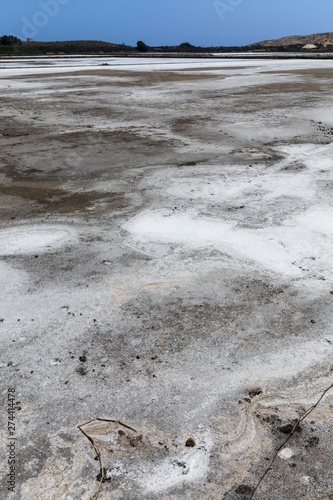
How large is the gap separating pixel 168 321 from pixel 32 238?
8.54ft

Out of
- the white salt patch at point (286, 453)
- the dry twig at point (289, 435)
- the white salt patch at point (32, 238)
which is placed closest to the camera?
the dry twig at point (289, 435)

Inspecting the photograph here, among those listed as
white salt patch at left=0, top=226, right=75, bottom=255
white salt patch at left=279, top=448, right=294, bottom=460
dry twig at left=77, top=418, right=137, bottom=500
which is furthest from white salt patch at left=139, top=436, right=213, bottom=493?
white salt patch at left=0, top=226, right=75, bottom=255

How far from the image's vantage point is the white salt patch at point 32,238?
5.32 m

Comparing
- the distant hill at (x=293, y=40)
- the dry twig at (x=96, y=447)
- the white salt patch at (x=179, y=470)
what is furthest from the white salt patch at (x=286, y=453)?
the distant hill at (x=293, y=40)

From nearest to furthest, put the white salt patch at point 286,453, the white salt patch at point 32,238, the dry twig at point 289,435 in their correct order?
the dry twig at point 289,435 < the white salt patch at point 286,453 < the white salt patch at point 32,238

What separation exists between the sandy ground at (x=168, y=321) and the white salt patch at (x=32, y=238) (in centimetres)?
3

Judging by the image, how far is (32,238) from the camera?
563cm

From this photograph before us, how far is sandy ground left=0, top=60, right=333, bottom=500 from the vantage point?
8.68 ft

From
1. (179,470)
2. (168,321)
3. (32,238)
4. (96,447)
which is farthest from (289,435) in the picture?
(32,238)

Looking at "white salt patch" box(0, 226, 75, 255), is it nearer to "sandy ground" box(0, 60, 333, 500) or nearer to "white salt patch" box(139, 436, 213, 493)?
"sandy ground" box(0, 60, 333, 500)

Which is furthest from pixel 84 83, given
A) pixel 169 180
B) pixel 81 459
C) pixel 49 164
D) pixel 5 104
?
pixel 81 459

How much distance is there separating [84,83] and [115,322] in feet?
71.7

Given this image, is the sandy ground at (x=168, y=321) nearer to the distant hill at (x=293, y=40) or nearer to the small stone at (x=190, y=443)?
Answer: the small stone at (x=190, y=443)

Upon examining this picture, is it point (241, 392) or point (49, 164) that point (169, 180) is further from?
point (241, 392)
